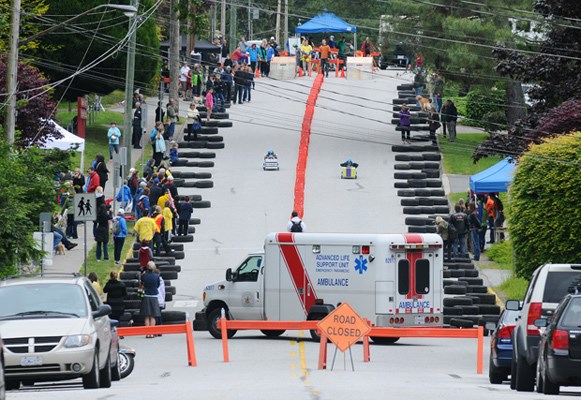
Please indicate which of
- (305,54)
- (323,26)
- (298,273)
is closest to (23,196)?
(298,273)

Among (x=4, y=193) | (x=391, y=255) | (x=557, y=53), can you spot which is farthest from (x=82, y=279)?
(x=557, y=53)

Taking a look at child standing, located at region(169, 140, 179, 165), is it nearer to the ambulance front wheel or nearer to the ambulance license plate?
the ambulance front wheel

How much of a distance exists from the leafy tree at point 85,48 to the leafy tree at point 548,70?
18762mm

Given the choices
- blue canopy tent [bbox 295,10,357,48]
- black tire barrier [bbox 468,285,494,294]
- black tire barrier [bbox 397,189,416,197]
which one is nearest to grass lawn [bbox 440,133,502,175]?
black tire barrier [bbox 397,189,416,197]

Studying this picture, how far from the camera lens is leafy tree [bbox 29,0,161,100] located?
56062 mm

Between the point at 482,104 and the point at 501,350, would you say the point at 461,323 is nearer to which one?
the point at 501,350

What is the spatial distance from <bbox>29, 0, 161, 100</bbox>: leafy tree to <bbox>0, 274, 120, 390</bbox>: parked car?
1385 inches

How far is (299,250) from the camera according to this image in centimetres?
3114

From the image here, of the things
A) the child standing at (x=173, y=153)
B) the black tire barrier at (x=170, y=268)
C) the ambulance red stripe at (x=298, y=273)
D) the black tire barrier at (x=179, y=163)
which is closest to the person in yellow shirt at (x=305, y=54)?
the child standing at (x=173, y=153)

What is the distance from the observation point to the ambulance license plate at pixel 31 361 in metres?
18.5

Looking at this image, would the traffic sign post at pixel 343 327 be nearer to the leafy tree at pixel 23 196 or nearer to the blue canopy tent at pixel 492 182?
the leafy tree at pixel 23 196

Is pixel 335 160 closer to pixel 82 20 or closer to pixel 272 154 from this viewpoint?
pixel 272 154

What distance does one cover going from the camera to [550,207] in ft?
116

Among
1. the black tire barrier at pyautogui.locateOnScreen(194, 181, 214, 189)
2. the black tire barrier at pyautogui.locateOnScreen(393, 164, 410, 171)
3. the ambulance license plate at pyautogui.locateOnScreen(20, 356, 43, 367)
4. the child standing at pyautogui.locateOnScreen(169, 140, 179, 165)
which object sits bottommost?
the ambulance license plate at pyautogui.locateOnScreen(20, 356, 43, 367)
